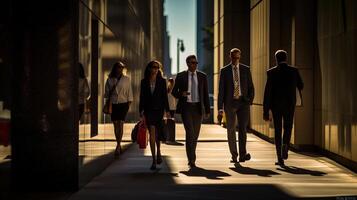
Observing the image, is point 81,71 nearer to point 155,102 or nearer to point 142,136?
point 155,102

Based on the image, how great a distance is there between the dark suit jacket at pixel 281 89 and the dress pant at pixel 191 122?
1.19m

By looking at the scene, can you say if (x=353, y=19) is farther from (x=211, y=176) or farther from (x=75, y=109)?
(x=75, y=109)

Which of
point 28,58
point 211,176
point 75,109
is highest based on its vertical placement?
point 28,58

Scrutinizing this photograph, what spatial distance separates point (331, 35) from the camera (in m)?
14.3

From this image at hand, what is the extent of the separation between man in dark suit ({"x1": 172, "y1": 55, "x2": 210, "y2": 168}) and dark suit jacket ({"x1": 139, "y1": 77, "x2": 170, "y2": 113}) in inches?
15.8

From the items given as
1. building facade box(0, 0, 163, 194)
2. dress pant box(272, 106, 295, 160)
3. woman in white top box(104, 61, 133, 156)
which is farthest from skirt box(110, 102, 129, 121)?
building facade box(0, 0, 163, 194)

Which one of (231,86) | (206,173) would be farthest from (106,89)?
(206,173)

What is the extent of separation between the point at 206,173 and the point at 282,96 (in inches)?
82.6

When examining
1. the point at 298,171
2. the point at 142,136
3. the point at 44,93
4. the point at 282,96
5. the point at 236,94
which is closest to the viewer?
the point at 44,93

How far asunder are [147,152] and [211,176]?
527cm

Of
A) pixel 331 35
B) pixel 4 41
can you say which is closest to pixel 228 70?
pixel 331 35

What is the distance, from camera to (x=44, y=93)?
958cm

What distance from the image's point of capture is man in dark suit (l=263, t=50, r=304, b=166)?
13.3 m

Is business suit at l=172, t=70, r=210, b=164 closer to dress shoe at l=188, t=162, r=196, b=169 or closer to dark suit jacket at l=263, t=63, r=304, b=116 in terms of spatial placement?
dress shoe at l=188, t=162, r=196, b=169
